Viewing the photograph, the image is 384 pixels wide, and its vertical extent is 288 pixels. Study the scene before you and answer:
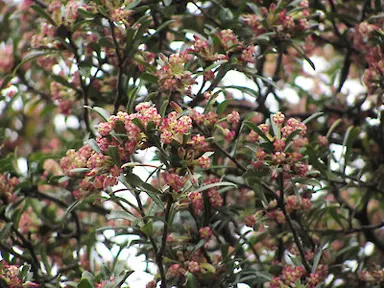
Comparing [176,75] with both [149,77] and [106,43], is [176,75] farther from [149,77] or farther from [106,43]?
[106,43]

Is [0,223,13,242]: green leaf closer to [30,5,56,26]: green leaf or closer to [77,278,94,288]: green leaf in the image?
[77,278,94,288]: green leaf

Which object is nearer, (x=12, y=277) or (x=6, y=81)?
(x=12, y=277)

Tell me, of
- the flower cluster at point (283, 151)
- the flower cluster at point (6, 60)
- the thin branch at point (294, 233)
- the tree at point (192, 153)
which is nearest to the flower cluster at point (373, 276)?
the tree at point (192, 153)

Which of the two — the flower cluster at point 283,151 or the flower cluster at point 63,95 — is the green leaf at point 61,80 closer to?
the flower cluster at point 63,95

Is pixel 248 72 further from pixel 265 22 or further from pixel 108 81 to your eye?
pixel 108 81

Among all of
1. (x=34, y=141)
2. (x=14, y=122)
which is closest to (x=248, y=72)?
(x=14, y=122)

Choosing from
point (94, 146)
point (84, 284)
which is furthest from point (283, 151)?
point (84, 284)

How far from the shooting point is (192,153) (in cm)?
169

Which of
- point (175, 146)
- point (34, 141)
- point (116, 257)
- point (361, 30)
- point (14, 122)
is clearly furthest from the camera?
point (34, 141)

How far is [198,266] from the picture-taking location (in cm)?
192

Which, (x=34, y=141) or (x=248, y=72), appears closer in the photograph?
(x=248, y=72)

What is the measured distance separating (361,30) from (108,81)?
2.88 feet

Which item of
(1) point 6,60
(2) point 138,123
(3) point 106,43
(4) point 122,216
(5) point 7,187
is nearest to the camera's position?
(2) point 138,123

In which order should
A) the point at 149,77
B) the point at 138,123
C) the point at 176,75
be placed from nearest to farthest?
the point at 138,123 < the point at 176,75 < the point at 149,77
